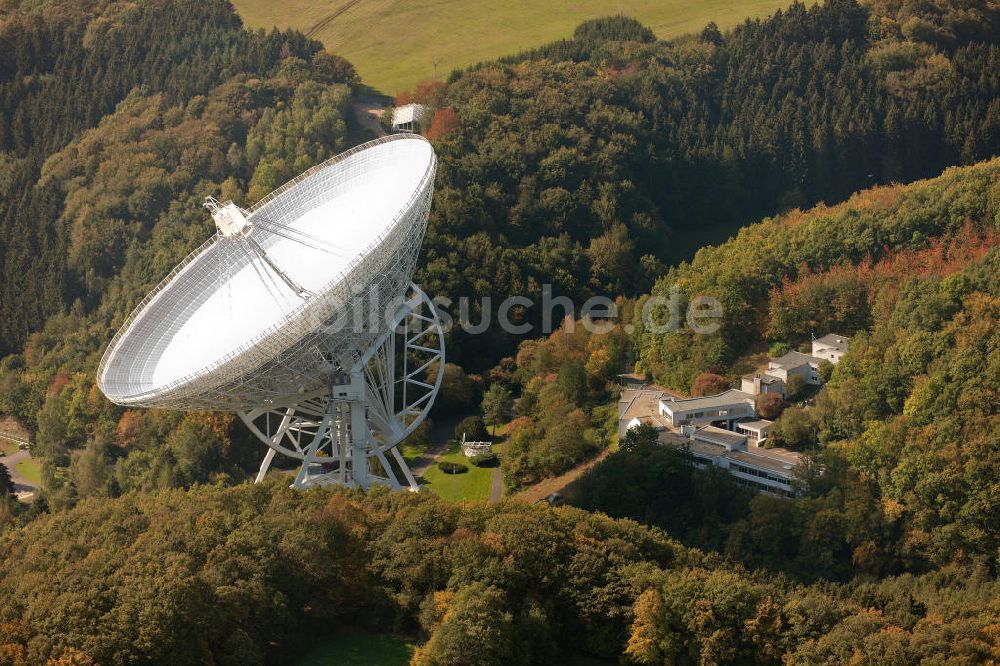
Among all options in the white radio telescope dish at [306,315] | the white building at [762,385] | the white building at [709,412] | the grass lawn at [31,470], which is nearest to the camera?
the white radio telescope dish at [306,315]

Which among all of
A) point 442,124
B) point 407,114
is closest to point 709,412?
point 442,124

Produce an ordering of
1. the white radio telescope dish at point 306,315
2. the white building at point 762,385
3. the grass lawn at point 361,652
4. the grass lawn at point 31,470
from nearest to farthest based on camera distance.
A: the grass lawn at point 361,652
the white radio telescope dish at point 306,315
the white building at point 762,385
the grass lawn at point 31,470

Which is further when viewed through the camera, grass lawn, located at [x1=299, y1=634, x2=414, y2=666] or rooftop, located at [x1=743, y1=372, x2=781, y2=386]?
rooftop, located at [x1=743, y1=372, x2=781, y2=386]

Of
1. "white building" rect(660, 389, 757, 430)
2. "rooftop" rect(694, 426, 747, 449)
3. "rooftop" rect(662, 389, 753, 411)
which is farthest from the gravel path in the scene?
"rooftop" rect(694, 426, 747, 449)

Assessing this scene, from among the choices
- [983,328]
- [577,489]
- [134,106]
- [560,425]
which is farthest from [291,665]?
[134,106]

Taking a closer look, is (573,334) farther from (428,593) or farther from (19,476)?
(428,593)

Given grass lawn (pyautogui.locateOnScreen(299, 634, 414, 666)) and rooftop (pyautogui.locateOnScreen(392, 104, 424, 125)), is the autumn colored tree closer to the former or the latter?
rooftop (pyautogui.locateOnScreen(392, 104, 424, 125))

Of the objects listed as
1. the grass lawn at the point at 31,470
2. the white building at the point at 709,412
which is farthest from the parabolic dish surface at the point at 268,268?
the grass lawn at the point at 31,470

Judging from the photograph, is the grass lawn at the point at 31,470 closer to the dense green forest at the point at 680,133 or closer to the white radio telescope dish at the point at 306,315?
the white radio telescope dish at the point at 306,315
